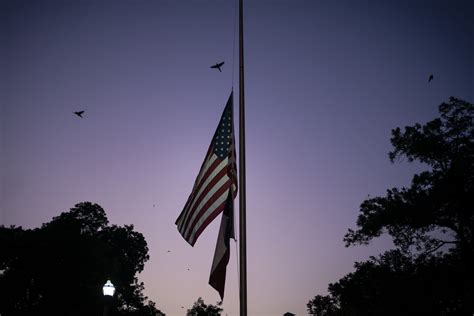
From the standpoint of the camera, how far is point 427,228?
2098cm

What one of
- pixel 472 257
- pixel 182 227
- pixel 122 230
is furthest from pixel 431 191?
pixel 122 230

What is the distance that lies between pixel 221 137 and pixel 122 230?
6730 centimetres

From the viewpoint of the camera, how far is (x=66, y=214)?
59031mm

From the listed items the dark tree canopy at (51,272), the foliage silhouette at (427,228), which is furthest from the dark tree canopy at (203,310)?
the foliage silhouette at (427,228)

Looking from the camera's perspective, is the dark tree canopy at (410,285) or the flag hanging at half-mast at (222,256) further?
the dark tree canopy at (410,285)

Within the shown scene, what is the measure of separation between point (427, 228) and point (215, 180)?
1645 cm

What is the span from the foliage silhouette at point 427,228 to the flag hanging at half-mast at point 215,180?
1423 cm

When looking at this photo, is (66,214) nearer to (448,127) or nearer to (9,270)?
(9,270)

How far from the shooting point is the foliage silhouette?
18625 millimetres

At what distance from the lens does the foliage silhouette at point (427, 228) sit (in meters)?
18.6

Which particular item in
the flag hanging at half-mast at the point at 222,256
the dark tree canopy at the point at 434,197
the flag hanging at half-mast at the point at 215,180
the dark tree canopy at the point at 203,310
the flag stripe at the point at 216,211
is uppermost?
the dark tree canopy at the point at 203,310

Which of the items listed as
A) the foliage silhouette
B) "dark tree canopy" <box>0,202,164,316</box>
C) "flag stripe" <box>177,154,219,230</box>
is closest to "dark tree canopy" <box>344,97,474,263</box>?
the foliage silhouette

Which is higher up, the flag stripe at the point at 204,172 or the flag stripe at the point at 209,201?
the flag stripe at the point at 204,172

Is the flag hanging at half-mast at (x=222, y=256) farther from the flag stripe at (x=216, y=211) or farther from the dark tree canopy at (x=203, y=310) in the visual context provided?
the dark tree canopy at (x=203, y=310)
